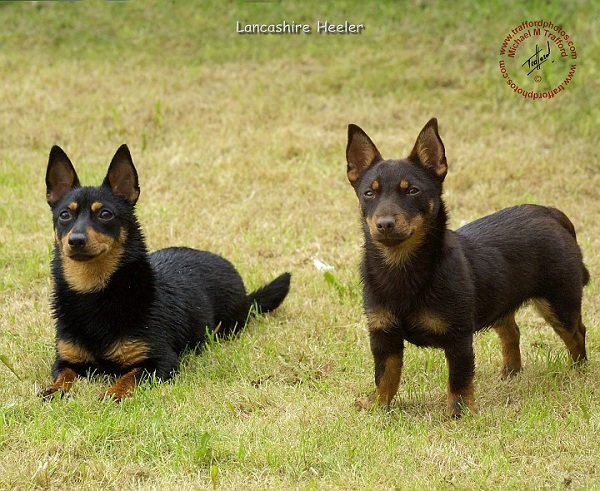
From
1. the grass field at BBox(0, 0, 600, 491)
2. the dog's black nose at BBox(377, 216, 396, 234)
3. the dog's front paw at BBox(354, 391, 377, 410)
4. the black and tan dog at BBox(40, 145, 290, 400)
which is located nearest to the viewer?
the grass field at BBox(0, 0, 600, 491)

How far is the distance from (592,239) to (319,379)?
3.57 m

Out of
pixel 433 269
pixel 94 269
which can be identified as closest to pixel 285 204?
pixel 94 269

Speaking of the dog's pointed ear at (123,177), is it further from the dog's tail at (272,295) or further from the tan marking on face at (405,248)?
the tan marking on face at (405,248)

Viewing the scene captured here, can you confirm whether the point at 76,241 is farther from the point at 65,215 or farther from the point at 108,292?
the point at 108,292

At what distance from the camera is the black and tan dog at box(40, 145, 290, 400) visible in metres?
5.38

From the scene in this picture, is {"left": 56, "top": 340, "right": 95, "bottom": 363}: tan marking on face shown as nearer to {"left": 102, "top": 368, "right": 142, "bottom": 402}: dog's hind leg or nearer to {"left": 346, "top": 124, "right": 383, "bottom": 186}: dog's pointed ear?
{"left": 102, "top": 368, "right": 142, "bottom": 402}: dog's hind leg

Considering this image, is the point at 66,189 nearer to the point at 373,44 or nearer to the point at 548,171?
the point at 548,171

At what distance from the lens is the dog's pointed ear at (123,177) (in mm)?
5664

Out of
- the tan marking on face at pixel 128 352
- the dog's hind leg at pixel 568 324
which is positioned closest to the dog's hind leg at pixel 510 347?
the dog's hind leg at pixel 568 324

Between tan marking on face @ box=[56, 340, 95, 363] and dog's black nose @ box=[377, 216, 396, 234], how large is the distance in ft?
6.43

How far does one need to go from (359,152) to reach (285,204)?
3904 millimetres

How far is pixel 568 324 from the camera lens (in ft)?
17.9

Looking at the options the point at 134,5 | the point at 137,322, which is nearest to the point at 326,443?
the point at 137,322
